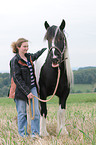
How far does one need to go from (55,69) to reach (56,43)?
60cm

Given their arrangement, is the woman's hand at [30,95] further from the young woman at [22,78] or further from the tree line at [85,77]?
the tree line at [85,77]

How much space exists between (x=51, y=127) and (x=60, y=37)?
222cm

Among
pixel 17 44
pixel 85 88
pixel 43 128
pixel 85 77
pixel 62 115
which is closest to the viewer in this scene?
pixel 17 44

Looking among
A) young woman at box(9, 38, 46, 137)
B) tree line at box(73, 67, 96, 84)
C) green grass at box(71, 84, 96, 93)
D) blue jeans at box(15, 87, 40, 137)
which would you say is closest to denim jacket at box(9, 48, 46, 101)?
young woman at box(9, 38, 46, 137)

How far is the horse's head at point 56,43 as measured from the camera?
3938 mm

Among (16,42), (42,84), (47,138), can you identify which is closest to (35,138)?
(47,138)

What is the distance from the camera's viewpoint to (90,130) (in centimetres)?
455

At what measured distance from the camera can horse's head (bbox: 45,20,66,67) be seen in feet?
12.9

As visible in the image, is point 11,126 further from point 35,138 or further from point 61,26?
point 61,26

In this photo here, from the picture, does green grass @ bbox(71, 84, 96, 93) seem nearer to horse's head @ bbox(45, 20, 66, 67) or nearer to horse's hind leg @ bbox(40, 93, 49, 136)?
horse's hind leg @ bbox(40, 93, 49, 136)

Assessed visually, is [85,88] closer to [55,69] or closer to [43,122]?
[43,122]

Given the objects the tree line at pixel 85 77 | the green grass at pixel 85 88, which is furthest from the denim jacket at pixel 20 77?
the tree line at pixel 85 77

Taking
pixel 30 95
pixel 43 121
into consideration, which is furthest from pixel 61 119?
pixel 30 95

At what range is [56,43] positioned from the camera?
3.99 metres
